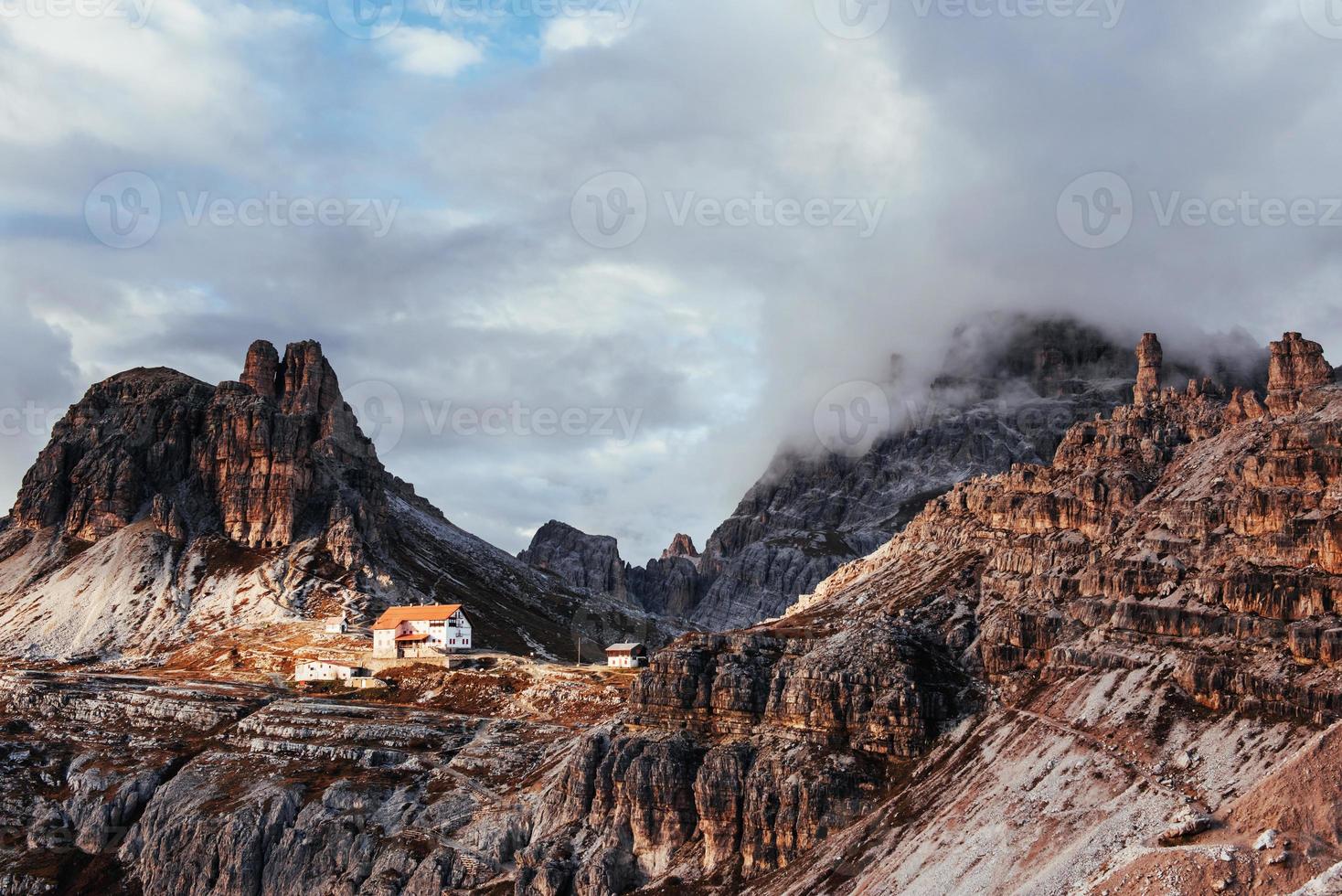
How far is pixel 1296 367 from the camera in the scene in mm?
177750

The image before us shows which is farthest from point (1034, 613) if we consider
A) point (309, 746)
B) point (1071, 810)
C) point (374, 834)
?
point (309, 746)

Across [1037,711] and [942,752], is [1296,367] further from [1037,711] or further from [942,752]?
[942,752]

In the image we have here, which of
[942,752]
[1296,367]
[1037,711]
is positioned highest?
[1296,367]

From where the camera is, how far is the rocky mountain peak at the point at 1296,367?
580 feet

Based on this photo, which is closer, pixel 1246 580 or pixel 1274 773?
pixel 1274 773

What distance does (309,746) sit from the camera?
632 ft

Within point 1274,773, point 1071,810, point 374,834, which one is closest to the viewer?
point 1274,773

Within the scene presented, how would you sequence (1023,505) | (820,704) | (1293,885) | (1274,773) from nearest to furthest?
(1293,885)
(1274,773)
(820,704)
(1023,505)

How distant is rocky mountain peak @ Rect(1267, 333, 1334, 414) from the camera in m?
177

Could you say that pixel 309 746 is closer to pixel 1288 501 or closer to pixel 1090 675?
pixel 1090 675

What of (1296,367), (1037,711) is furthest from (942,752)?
(1296,367)

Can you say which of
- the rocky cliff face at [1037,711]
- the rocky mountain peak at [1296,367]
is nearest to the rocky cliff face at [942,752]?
the rocky cliff face at [1037,711]

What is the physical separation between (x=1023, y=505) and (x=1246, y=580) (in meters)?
49.2

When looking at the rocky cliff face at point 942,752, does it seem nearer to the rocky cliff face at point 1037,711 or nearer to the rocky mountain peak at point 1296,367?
the rocky cliff face at point 1037,711
